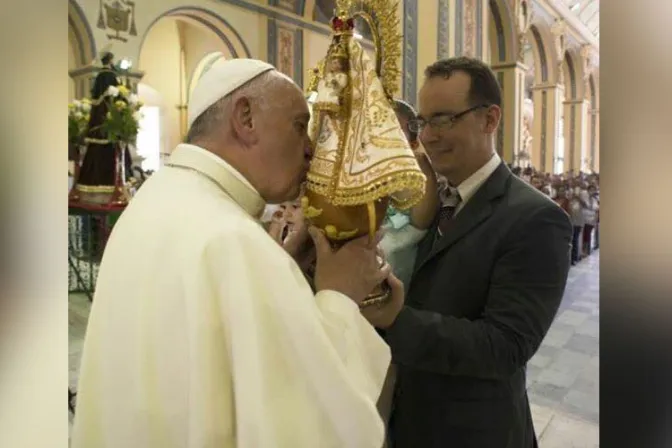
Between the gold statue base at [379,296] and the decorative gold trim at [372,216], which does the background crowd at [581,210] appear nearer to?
the gold statue base at [379,296]

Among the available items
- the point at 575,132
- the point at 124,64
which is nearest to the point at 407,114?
the point at 124,64

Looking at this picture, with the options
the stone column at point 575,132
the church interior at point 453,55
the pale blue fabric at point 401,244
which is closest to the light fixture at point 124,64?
the church interior at point 453,55

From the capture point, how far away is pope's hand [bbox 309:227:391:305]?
0.91m

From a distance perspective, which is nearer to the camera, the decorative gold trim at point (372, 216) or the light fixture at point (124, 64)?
the decorative gold trim at point (372, 216)

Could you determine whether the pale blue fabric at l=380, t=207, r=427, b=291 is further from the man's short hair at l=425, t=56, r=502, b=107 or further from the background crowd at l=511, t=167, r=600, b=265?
the background crowd at l=511, t=167, r=600, b=265

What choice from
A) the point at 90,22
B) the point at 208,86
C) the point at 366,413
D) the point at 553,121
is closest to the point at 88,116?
the point at 90,22

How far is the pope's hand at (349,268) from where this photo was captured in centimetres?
91

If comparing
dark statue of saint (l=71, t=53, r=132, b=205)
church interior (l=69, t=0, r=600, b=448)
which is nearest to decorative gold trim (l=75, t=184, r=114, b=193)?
dark statue of saint (l=71, t=53, r=132, b=205)

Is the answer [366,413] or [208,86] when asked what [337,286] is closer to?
[366,413]

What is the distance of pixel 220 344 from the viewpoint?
0.81 metres

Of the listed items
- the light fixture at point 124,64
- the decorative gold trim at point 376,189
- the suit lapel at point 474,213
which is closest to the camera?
the decorative gold trim at point 376,189

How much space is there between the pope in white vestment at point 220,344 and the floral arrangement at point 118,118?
4539 millimetres

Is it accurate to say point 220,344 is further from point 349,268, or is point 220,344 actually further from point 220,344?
point 349,268

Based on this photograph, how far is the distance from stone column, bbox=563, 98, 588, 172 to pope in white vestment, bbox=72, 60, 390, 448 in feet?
48.7
